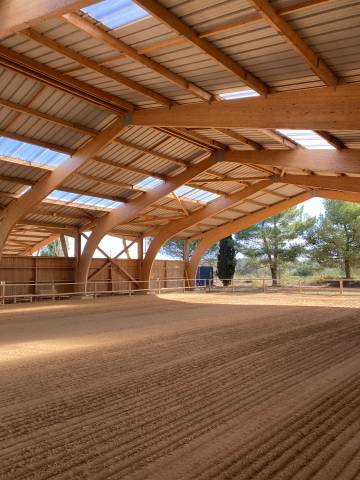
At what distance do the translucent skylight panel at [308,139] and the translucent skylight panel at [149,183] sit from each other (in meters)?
7.20

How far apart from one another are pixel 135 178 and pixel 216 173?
365cm

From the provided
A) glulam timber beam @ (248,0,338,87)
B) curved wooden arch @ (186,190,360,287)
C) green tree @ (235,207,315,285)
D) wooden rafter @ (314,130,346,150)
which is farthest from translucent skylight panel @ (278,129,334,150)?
green tree @ (235,207,315,285)

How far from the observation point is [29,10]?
6.77 meters

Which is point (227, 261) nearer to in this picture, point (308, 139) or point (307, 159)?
point (307, 159)

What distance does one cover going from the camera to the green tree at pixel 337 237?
34531 mm

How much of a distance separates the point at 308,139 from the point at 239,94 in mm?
3771

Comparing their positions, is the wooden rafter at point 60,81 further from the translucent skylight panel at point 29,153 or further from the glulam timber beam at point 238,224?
the glulam timber beam at point 238,224

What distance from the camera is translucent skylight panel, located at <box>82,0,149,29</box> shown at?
7662 mm

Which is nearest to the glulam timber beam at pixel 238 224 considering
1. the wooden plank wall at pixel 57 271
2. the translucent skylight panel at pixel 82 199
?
the wooden plank wall at pixel 57 271

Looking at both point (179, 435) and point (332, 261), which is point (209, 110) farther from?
point (332, 261)

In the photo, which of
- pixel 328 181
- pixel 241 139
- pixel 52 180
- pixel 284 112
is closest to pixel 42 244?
pixel 52 180

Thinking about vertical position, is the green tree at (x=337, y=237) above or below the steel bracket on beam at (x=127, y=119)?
below

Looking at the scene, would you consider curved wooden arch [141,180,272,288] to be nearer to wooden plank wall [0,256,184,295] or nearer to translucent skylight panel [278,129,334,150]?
wooden plank wall [0,256,184,295]

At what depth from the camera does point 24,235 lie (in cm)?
2806
